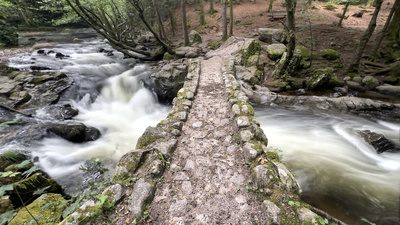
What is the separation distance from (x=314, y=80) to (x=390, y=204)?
21.8 ft

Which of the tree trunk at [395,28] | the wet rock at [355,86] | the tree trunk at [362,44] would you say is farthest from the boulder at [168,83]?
the tree trunk at [395,28]

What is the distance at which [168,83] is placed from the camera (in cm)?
963

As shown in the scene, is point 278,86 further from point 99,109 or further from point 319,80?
point 99,109

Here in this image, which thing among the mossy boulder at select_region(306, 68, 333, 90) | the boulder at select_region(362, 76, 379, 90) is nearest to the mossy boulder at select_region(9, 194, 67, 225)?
the mossy boulder at select_region(306, 68, 333, 90)

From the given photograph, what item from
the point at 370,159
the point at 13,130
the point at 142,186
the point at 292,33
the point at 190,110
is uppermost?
the point at 292,33

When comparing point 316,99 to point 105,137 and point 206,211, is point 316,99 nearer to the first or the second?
point 206,211

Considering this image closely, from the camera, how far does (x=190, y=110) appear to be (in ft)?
17.1

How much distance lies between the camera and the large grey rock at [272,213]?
87.4 inches

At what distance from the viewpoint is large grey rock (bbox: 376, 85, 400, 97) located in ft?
27.0

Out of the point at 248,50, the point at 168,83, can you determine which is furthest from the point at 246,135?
the point at 248,50

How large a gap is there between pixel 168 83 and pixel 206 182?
7.44m

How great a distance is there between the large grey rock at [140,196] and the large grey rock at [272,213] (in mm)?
1666

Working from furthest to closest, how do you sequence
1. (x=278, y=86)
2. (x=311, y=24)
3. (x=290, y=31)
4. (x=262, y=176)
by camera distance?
(x=311, y=24), (x=278, y=86), (x=290, y=31), (x=262, y=176)

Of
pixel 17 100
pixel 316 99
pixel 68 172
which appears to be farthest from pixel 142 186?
pixel 17 100
